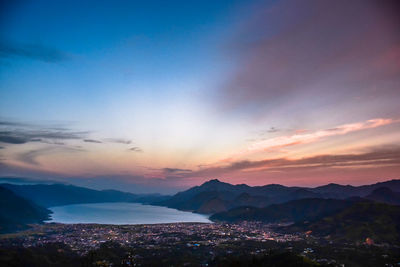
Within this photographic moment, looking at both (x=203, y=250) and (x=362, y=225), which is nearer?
(x=203, y=250)

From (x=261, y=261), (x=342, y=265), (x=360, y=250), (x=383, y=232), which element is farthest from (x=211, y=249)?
(x=383, y=232)

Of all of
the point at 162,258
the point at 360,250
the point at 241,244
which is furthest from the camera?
the point at 241,244

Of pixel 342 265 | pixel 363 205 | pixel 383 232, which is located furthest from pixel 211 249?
pixel 363 205

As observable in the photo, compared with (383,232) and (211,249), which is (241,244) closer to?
(211,249)

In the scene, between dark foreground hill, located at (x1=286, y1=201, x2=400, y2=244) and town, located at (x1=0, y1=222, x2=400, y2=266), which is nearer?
town, located at (x1=0, y1=222, x2=400, y2=266)

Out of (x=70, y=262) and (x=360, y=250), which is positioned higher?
(x=70, y=262)

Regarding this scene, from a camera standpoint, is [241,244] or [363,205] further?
[363,205]

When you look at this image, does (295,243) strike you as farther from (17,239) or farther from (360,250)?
(17,239)

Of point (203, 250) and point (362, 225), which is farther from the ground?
point (362, 225)

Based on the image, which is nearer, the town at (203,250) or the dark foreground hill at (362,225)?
the town at (203,250)

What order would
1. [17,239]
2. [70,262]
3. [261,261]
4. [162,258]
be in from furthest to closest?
1. [17,239]
2. [162,258]
3. [70,262]
4. [261,261]
